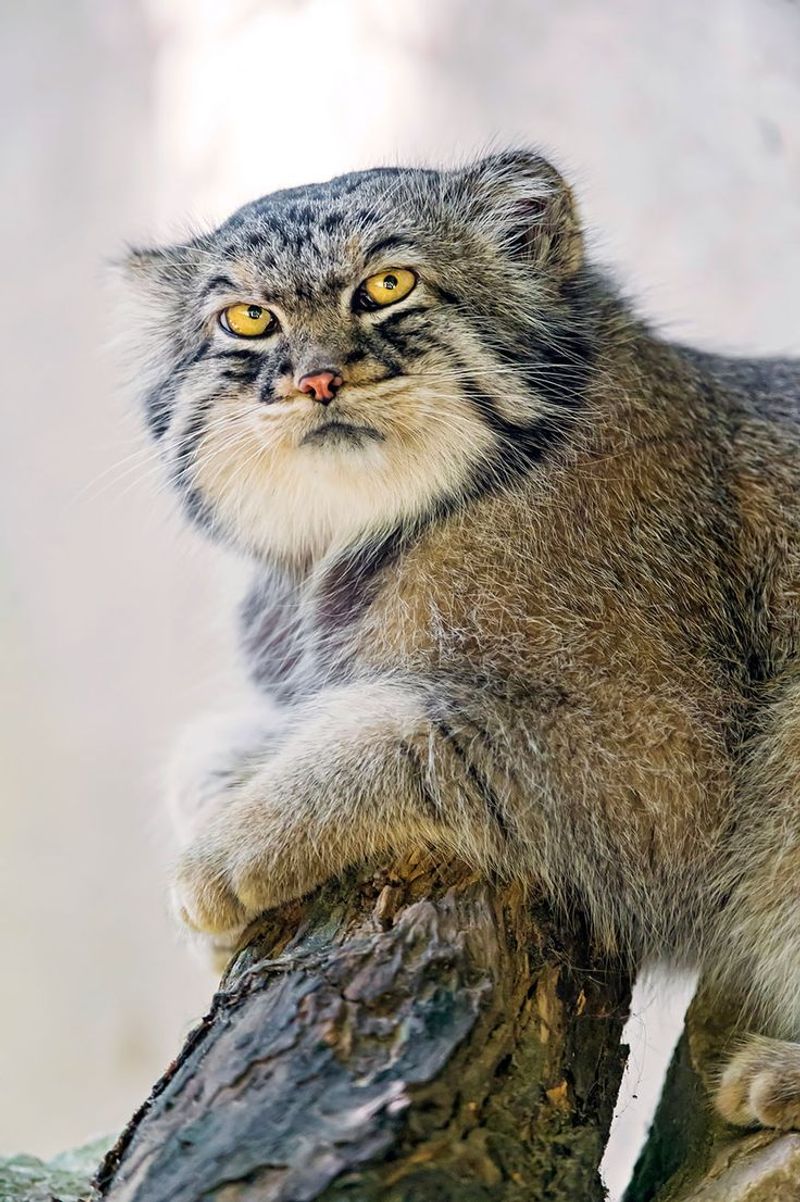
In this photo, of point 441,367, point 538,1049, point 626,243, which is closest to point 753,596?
point 441,367

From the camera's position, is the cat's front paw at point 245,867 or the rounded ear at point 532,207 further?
the rounded ear at point 532,207

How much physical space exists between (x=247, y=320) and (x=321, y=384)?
1.03 feet

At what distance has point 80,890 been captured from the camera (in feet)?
13.8

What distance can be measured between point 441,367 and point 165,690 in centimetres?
226

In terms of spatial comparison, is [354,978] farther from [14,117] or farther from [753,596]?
[14,117]

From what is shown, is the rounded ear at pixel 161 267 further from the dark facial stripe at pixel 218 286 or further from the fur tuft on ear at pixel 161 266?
the dark facial stripe at pixel 218 286

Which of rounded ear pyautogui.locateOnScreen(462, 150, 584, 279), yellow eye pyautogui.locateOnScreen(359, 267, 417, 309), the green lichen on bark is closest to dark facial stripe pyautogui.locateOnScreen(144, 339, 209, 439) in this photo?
yellow eye pyautogui.locateOnScreen(359, 267, 417, 309)

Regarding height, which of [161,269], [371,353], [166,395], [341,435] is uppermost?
[161,269]

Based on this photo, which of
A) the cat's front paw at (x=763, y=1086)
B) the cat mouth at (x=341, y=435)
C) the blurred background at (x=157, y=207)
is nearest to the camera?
the cat's front paw at (x=763, y=1086)

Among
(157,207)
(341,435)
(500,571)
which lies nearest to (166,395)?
(341,435)

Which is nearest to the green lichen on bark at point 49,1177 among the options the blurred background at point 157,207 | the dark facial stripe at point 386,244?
the blurred background at point 157,207

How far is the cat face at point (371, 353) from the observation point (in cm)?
236

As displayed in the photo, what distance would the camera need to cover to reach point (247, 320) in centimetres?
249

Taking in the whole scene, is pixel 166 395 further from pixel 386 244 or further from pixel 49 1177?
pixel 49 1177
